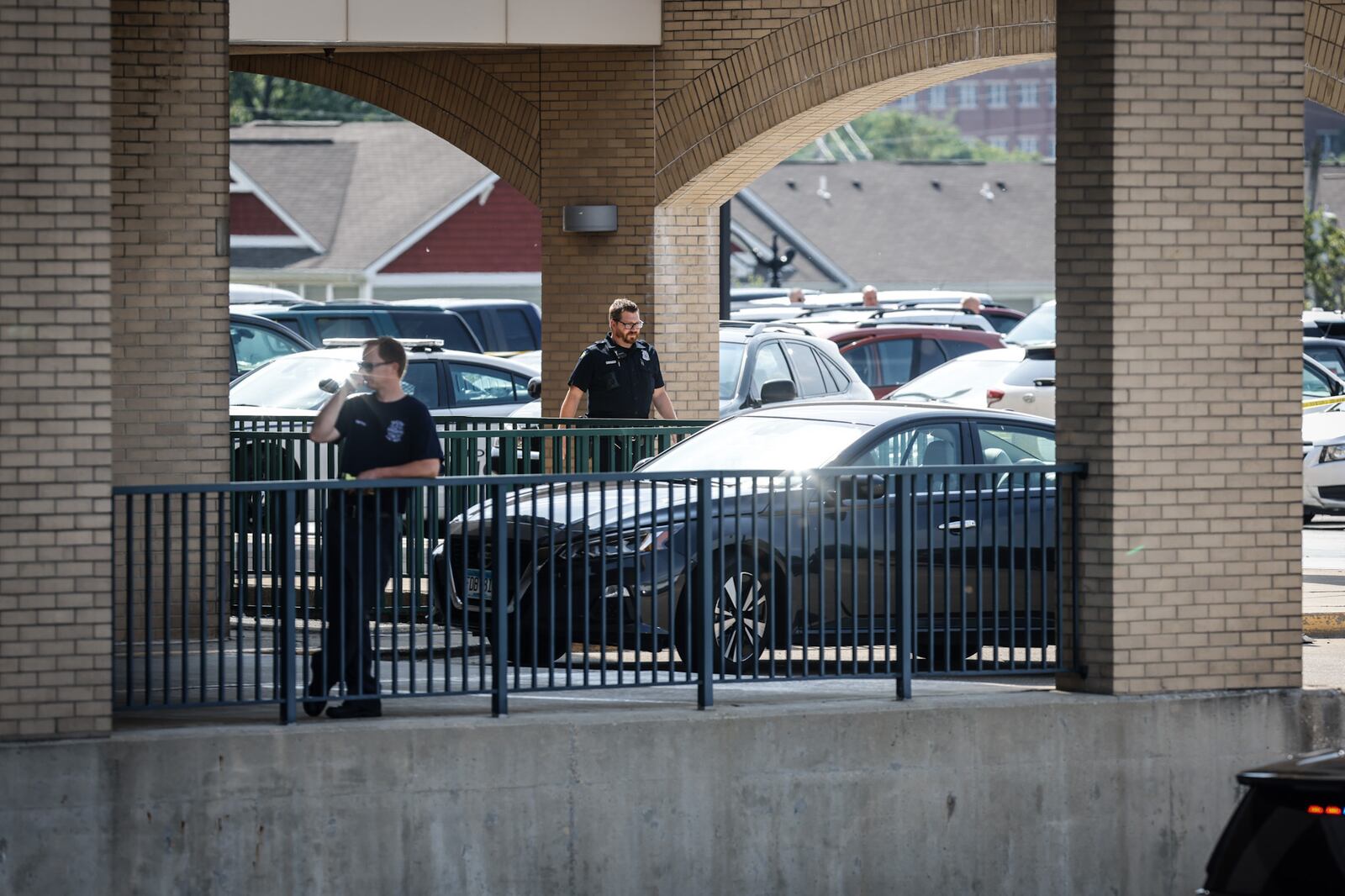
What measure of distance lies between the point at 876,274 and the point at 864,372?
37760 mm

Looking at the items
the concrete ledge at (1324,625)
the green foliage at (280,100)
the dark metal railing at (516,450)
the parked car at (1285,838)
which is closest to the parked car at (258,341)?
the dark metal railing at (516,450)

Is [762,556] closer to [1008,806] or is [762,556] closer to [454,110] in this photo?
[1008,806]

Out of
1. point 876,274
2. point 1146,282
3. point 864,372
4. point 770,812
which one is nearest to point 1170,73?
point 1146,282

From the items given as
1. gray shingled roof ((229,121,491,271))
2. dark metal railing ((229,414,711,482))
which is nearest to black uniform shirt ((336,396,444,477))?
dark metal railing ((229,414,711,482))

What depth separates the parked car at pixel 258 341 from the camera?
71.0ft

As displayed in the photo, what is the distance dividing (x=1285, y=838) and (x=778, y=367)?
13143mm

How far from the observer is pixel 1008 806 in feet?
28.8

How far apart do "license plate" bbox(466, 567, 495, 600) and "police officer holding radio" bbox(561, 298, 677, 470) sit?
419 cm

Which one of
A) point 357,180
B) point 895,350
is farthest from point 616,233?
point 357,180

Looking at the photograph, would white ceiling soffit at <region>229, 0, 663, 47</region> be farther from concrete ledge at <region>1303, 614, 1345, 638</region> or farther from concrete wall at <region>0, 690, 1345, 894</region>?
concrete wall at <region>0, 690, 1345, 894</region>

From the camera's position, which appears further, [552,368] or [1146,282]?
[552,368]

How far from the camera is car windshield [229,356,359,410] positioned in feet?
59.3

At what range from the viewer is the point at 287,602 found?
325 inches

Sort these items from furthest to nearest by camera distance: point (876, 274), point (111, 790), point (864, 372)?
point (876, 274) < point (864, 372) < point (111, 790)
